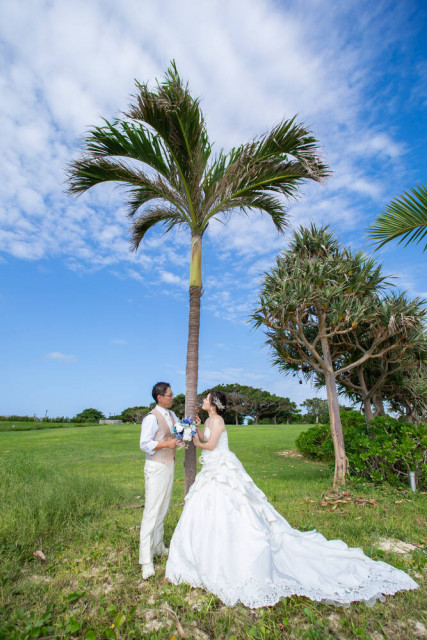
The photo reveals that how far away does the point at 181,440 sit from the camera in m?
5.18

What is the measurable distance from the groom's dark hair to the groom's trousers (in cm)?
90

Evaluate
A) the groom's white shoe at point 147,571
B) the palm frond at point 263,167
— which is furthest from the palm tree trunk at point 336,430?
the groom's white shoe at point 147,571

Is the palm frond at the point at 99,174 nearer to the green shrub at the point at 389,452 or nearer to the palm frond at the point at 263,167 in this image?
the palm frond at the point at 263,167

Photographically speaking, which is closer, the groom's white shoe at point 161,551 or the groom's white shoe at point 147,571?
the groom's white shoe at point 147,571

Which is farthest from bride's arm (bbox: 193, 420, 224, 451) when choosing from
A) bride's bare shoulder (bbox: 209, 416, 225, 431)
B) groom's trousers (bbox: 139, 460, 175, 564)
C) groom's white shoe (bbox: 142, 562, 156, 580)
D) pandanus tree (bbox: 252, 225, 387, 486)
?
pandanus tree (bbox: 252, 225, 387, 486)

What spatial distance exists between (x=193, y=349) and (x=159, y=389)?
1.40 metres

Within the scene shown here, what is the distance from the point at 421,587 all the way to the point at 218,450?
283 centimetres

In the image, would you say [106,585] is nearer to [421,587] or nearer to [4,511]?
[4,511]

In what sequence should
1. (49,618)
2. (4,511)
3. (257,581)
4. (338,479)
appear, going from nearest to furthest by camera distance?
(49,618) < (257,581) < (4,511) < (338,479)

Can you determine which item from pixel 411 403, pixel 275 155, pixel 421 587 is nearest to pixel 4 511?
pixel 421 587

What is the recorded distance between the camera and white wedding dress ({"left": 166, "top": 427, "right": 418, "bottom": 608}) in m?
4.03

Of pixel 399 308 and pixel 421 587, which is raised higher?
pixel 399 308

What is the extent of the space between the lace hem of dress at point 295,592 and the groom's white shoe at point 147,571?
0.92 meters

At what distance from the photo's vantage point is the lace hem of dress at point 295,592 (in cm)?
391
